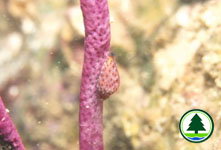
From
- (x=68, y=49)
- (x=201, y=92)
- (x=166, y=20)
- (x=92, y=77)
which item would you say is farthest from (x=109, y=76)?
(x=68, y=49)

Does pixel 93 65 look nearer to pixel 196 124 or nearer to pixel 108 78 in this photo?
pixel 108 78

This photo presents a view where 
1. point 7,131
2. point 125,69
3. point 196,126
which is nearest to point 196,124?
point 196,126

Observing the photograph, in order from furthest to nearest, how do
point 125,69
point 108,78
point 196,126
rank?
point 125,69 → point 196,126 → point 108,78

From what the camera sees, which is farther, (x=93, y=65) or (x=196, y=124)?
(x=196, y=124)

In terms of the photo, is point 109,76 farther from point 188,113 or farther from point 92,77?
point 188,113

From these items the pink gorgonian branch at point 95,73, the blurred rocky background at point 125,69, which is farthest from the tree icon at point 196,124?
the pink gorgonian branch at point 95,73

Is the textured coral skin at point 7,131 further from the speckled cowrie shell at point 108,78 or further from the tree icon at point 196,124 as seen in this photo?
the tree icon at point 196,124

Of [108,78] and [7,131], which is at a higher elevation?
[108,78]

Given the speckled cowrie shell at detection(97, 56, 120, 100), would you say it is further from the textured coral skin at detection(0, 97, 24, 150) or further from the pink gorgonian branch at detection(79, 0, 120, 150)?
the textured coral skin at detection(0, 97, 24, 150)
